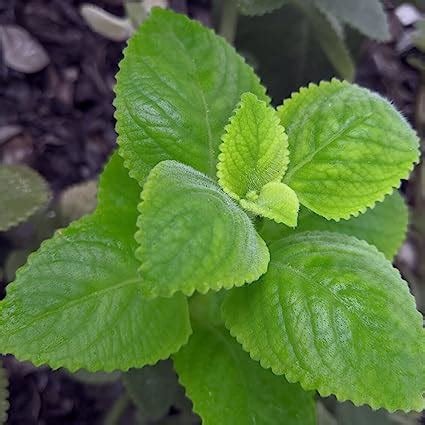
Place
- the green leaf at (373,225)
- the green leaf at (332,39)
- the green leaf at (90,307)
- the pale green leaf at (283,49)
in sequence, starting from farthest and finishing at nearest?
the pale green leaf at (283,49), the green leaf at (332,39), the green leaf at (373,225), the green leaf at (90,307)

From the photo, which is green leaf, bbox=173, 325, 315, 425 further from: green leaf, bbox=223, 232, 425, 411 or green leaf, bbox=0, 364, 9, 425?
green leaf, bbox=0, 364, 9, 425

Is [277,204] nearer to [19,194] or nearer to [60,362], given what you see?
[60,362]

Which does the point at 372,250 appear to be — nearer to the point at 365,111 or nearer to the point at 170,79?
the point at 365,111

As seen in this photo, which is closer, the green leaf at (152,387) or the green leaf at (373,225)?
the green leaf at (373,225)

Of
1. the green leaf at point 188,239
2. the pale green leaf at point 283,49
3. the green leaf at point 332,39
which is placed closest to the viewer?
the green leaf at point 188,239

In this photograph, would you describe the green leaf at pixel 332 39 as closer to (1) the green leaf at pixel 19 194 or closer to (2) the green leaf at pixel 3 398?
(1) the green leaf at pixel 19 194

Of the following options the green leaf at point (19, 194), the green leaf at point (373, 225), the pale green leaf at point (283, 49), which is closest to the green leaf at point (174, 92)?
the green leaf at point (373, 225)

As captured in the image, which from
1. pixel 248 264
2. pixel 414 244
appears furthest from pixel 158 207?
pixel 414 244
